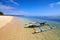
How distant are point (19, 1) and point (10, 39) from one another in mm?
4568

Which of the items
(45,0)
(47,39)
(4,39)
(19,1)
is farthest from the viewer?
(19,1)

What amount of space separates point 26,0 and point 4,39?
4342mm

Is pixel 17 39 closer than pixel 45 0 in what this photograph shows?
Yes

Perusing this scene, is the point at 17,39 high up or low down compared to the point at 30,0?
down

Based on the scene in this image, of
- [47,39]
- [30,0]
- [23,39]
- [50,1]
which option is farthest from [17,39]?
[50,1]

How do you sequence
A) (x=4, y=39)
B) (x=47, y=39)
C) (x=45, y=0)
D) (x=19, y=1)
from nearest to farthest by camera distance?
(x=4, y=39), (x=47, y=39), (x=45, y=0), (x=19, y=1)

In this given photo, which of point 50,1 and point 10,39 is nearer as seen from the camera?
point 10,39

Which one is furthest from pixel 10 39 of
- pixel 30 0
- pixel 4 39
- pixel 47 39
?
pixel 30 0

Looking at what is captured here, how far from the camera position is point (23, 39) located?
2438 millimetres

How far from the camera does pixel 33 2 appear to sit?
6.09m

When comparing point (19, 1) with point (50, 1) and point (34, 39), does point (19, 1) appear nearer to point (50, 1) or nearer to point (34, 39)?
point (50, 1)

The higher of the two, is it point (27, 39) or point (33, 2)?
point (33, 2)

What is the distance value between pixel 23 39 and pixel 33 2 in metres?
4.12

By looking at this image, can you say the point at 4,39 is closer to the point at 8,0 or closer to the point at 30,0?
the point at 30,0
